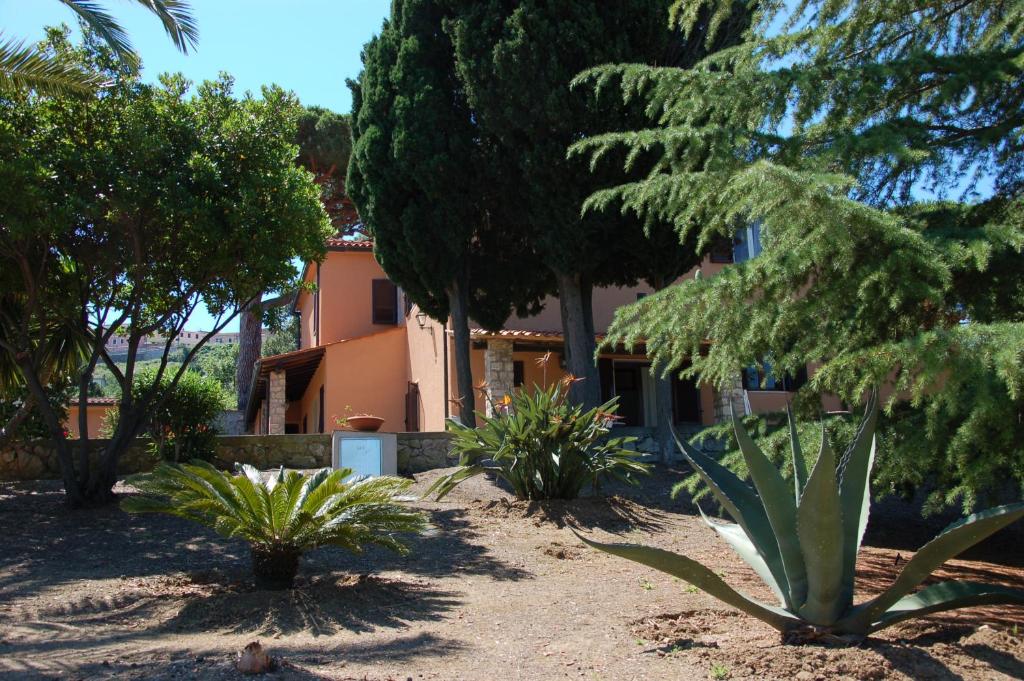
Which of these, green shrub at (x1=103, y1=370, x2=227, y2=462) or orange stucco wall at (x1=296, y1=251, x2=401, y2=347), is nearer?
green shrub at (x1=103, y1=370, x2=227, y2=462)

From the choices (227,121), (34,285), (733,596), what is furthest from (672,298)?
(34,285)

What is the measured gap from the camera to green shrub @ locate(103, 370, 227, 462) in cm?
1170

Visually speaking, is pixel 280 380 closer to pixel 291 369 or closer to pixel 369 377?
pixel 291 369

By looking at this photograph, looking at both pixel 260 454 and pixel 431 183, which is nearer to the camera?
pixel 260 454

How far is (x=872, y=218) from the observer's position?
510cm

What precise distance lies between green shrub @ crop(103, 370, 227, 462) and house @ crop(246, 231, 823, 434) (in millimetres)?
5141

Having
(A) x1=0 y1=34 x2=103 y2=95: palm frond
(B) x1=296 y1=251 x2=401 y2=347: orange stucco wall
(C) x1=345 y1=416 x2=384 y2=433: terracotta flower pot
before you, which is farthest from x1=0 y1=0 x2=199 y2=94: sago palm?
(B) x1=296 y1=251 x2=401 y2=347: orange stucco wall

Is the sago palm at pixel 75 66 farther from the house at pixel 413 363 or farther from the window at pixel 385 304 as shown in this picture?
the window at pixel 385 304

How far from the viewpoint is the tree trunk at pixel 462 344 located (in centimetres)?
1397

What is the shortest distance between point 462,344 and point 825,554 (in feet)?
34.8

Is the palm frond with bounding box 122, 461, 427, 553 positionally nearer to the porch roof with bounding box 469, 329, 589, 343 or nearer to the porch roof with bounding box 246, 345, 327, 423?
the porch roof with bounding box 469, 329, 589, 343

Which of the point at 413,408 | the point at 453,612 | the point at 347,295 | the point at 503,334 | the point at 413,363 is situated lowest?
the point at 453,612

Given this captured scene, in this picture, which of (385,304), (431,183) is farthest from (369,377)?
(431,183)

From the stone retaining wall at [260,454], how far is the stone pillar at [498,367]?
2872mm
